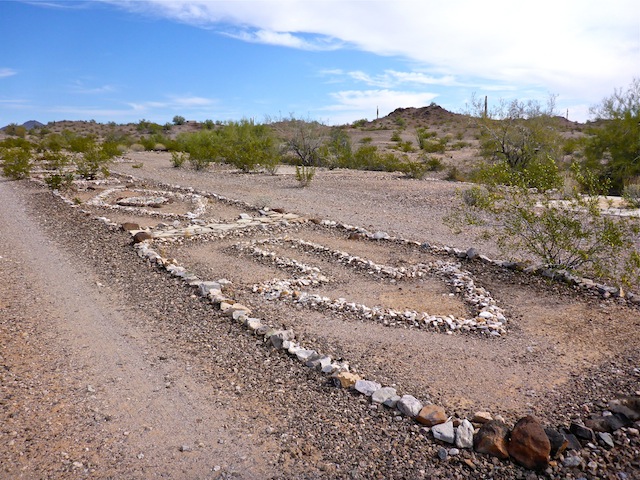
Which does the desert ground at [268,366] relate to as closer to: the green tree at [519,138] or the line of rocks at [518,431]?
the line of rocks at [518,431]

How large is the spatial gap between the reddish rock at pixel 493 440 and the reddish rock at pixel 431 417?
31 centimetres

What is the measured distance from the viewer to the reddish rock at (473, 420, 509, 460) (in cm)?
367

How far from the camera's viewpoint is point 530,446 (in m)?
3.61

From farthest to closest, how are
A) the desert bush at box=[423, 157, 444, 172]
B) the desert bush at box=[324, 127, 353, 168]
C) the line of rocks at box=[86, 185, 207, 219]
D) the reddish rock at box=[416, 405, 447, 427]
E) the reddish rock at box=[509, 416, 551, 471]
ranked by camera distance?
the desert bush at box=[324, 127, 353, 168] < the desert bush at box=[423, 157, 444, 172] < the line of rocks at box=[86, 185, 207, 219] < the reddish rock at box=[416, 405, 447, 427] < the reddish rock at box=[509, 416, 551, 471]

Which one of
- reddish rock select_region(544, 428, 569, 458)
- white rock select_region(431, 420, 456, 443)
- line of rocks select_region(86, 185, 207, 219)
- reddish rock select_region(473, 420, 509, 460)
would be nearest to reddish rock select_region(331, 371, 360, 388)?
white rock select_region(431, 420, 456, 443)

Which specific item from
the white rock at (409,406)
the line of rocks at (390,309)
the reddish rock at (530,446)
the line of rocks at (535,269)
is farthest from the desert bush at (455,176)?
the reddish rock at (530,446)

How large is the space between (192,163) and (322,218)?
14467mm

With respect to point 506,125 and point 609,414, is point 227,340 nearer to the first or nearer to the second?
point 609,414

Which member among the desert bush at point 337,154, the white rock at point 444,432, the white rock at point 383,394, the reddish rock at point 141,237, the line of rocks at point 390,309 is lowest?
the white rock at point 444,432

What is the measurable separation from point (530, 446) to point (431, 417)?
74 centimetres

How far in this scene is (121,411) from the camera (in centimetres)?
431

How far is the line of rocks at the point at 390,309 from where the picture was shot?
6.09 m

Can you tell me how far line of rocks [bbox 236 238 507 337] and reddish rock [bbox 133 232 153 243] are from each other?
6.17ft

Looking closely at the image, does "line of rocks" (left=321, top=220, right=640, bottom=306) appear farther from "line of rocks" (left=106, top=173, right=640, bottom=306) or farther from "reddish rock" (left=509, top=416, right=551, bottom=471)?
"reddish rock" (left=509, top=416, right=551, bottom=471)
